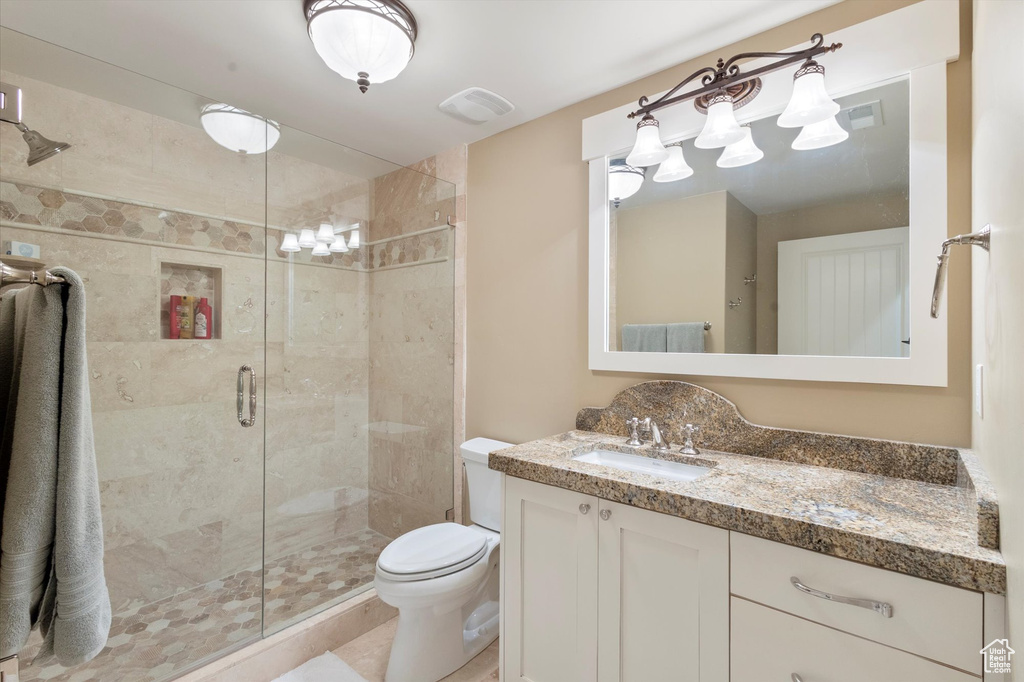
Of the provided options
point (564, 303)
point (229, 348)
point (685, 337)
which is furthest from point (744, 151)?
→ point (229, 348)

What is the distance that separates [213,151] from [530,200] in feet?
4.52

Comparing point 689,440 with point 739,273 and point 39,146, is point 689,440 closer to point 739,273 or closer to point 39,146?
point 739,273

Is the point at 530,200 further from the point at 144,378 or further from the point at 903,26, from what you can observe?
the point at 144,378

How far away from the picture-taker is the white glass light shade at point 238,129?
191cm

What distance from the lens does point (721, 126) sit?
1543 millimetres

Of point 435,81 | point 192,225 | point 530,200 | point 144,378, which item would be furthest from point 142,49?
point 530,200

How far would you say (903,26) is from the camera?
1.34 metres

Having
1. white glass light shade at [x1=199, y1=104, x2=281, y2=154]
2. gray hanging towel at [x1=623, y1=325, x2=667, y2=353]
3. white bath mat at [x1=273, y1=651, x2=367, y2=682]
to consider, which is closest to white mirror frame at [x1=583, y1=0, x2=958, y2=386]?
gray hanging towel at [x1=623, y1=325, x2=667, y2=353]

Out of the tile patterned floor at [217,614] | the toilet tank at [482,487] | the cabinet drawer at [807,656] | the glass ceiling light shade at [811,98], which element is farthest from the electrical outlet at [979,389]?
the tile patterned floor at [217,614]

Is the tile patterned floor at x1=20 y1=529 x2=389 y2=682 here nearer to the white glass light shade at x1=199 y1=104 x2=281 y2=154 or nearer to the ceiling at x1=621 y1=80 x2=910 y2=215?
the white glass light shade at x1=199 y1=104 x2=281 y2=154

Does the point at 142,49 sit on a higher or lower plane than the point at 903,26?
higher

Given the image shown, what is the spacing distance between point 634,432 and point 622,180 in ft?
3.40

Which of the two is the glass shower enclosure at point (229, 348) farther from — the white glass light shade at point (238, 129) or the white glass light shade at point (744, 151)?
the white glass light shade at point (744, 151)

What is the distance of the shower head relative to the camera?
1510 millimetres
